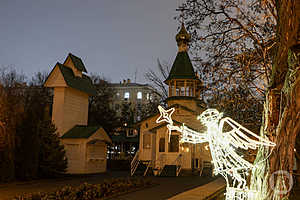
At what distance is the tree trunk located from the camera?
539cm

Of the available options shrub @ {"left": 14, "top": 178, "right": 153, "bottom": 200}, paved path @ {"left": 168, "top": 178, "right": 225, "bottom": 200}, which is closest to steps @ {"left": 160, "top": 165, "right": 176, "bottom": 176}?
shrub @ {"left": 14, "top": 178, "right": 153, "bottom": 200}

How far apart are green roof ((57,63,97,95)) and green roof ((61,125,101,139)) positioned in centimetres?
346

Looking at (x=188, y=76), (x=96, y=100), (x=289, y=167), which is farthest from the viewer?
(x=96, y=100)

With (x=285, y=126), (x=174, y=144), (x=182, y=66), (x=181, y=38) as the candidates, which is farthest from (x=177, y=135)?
(x=285, y=126)

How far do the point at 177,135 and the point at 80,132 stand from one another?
25.7 feet

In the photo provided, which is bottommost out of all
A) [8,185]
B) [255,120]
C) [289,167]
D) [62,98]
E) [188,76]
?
[8,185]

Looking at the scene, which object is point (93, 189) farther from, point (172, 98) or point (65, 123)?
point (172, 98)

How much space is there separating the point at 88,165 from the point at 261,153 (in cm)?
1953

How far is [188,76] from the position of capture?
2727 cm

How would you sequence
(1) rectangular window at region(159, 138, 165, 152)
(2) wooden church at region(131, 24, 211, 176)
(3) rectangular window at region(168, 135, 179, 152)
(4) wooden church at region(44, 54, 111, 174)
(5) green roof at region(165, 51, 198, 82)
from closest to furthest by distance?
(4) wooden church at region(44, 54, 111, 174)
(2) wooden church at region(131, 24, 211, 176)
(3) rectangular window at region(168, 135, 179, 152)
(1) rectangular window at region(159, 138, 165, 152)
(5) green roof at region(165, 51, 198, 82)

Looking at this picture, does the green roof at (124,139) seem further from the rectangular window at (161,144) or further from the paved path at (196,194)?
the paved path at (196,194)

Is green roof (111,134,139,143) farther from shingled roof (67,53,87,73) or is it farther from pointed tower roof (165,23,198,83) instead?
shingled roof (67,53,87,73)

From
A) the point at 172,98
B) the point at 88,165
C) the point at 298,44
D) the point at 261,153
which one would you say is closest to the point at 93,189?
the point at 261,153

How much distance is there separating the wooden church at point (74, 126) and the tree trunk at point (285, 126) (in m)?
18.8
